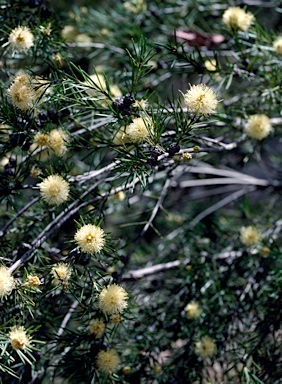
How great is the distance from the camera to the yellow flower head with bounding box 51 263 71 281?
576 mm

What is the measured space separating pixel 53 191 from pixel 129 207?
123mm

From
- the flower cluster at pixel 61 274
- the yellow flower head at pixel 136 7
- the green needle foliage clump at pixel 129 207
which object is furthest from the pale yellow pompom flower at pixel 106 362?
the yellow flower head at pixel 136 7

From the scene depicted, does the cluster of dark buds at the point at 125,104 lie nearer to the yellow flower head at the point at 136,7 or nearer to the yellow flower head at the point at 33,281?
the yellow flower head at the point at 33,281

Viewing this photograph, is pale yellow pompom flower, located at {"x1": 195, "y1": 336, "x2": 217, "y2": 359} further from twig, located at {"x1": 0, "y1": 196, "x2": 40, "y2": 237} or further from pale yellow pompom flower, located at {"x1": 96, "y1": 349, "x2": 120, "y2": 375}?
twig, located at {"x1": 0, "y1": 196, "x2": 40, "y2": 237}

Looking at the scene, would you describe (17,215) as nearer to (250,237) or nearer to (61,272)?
(61,272)

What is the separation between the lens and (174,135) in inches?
25.6

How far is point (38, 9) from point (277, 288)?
19.6 inches

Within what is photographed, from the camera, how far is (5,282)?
546 millimetres

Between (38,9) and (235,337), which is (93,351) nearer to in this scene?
(235,337)

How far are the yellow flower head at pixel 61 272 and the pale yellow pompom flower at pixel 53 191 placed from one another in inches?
2.7

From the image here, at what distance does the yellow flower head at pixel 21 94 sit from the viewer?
608 millimetres

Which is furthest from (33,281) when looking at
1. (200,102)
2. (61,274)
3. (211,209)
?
(211,209)

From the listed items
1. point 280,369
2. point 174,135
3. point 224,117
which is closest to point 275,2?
point 224,117

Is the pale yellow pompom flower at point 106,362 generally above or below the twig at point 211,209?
below
